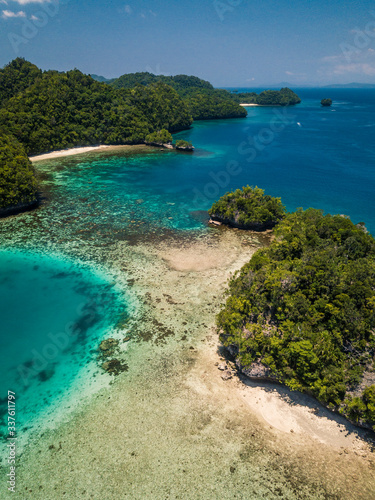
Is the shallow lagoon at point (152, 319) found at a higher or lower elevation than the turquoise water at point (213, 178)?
lower

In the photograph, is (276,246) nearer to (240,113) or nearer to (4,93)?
(4,93)

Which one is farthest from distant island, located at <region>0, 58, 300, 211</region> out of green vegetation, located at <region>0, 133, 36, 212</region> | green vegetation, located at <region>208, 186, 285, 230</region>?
green vegetation, located at <region>208, 186, 285, 230</region>

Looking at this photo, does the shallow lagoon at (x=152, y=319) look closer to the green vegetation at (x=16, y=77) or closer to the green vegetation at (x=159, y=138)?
the green vegetation at (x=159, y=138)

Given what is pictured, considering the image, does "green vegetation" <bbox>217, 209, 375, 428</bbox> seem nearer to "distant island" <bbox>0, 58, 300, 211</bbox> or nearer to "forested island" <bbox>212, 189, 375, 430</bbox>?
"forested island" <bbox>212, 189, 375, 430</bbox>

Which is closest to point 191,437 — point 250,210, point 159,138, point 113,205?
point 250,210

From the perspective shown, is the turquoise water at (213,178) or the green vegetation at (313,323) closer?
the green vegetation at (313,323)

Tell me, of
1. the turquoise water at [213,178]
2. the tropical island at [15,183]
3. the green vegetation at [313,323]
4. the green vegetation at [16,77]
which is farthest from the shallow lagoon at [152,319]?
the green vegetation at [16,77]

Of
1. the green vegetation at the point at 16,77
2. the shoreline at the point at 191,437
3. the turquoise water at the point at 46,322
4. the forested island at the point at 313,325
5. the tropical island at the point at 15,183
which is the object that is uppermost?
the green vegetation at the point at 16,77
